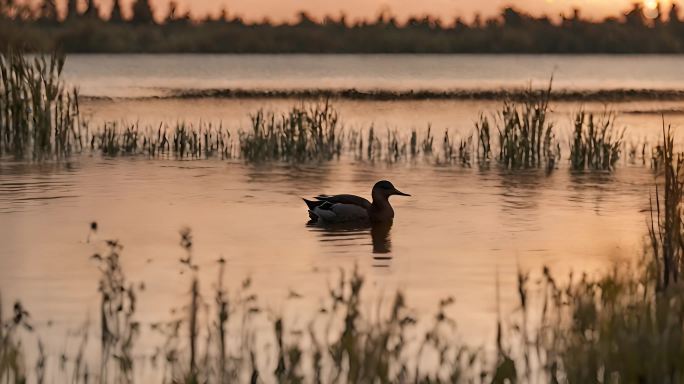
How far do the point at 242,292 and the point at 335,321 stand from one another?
→ 1.61 meters

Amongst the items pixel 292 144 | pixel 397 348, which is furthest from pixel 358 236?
pixel 397 348

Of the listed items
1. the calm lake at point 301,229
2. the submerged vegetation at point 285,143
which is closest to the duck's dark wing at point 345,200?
the calm lake at point 301,229

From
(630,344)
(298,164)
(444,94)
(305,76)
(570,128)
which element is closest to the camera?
(630,344)

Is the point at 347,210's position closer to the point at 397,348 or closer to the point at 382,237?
the point at 382,237

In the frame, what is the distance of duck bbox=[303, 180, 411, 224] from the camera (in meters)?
14.3

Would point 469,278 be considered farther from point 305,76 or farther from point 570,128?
point 305,76

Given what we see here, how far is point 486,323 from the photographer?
898 centimetres

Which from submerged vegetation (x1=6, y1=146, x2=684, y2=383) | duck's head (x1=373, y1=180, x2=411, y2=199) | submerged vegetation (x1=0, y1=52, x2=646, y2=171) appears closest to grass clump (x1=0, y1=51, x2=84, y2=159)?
submerged vegetation (x1=0, y1=52, x2=646, y2=171)

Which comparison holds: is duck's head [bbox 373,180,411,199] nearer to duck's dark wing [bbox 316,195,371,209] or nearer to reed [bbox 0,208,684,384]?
duck's dark wing [bbox 316,195,371,209]

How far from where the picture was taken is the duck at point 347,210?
14.3m

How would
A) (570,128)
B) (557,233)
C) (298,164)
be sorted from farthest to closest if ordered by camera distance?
(570,128), (298,164), (557,233)

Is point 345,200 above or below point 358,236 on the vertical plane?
above

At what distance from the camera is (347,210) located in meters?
14.5

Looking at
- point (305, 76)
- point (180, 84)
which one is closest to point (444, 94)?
point (180, 84)
